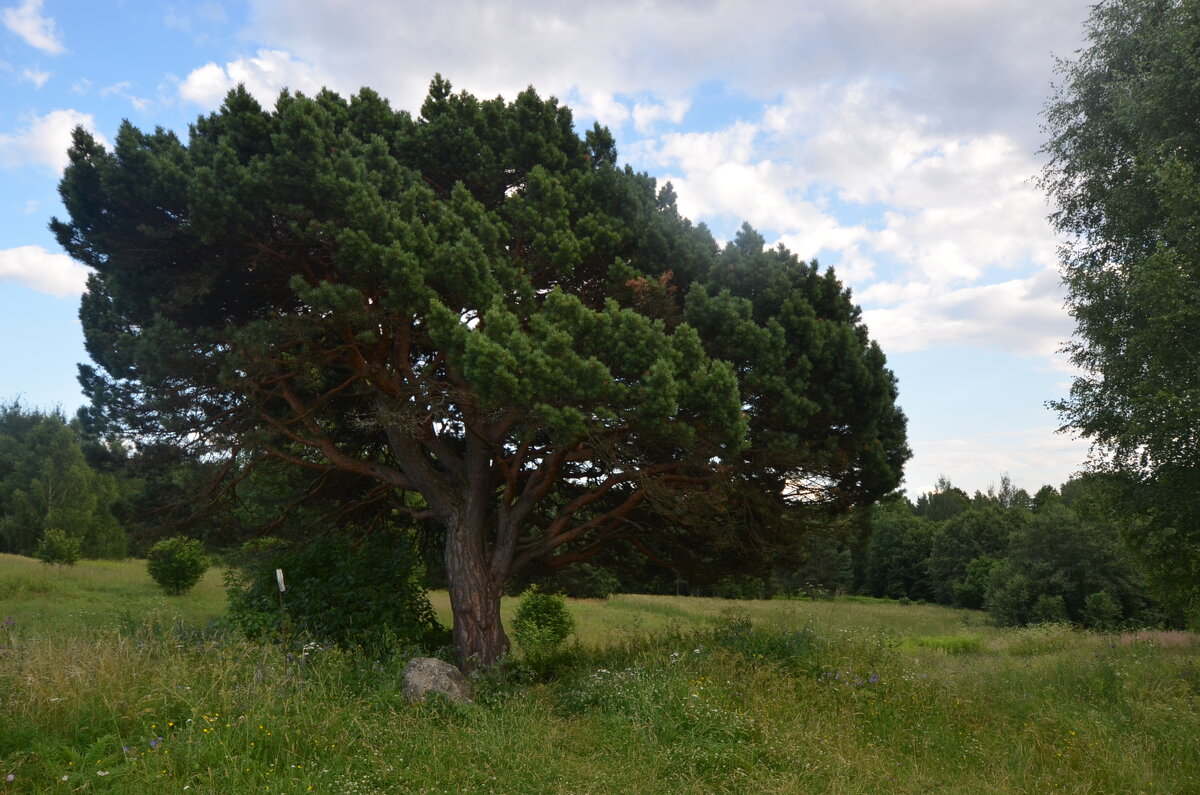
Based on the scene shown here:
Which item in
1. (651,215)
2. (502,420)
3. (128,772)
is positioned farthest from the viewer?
(651,215)

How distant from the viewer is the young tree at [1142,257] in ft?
34.3

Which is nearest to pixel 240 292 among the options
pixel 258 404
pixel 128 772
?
pixel 258 404

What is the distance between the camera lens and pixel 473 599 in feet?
35.8

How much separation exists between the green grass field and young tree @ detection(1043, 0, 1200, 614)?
3.54 metres

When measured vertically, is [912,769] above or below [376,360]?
below

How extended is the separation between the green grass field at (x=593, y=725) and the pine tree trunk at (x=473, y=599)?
1575 mm

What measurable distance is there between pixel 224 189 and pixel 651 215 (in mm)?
6207

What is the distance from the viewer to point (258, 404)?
433 inches

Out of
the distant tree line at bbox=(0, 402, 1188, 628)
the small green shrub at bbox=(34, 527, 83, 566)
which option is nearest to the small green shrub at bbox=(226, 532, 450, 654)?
the distant tree line at bbox=(0, 402, 1188, 628)

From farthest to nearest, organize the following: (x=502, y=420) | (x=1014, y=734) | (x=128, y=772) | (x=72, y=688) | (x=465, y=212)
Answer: (x=502, y=420)
(x=465, y=212)
(x=1014, y=734)
(x=72, y=688)
(x=128, y=772)

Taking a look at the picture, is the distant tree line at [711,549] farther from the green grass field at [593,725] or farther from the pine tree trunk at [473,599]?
the green grass field at [593,725]

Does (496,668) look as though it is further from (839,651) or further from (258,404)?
(258,404)

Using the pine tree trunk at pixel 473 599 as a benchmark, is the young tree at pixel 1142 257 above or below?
above

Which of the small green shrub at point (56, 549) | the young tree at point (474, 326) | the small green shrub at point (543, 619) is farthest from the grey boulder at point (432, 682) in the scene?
the small green shrub at point (56, 549)
